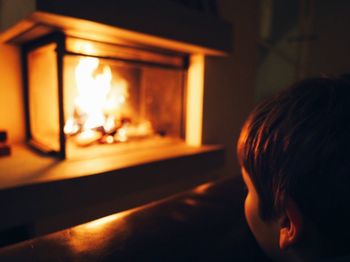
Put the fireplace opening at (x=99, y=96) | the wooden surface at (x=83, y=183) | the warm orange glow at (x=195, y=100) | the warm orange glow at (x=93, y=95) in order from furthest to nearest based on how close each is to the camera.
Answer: the warm orange glow at (x=195, y=100) < the warm orange glow at (x=93, y=95) < the fireplace opening at (x=99, y=96) < the wooden surface at (x=83, y=183)

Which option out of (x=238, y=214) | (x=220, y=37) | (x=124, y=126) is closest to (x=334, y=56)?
(x=220, y=37)

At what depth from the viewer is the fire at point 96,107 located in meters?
1.38

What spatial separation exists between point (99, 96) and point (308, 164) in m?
1.30

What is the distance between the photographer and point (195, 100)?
1.56 metres

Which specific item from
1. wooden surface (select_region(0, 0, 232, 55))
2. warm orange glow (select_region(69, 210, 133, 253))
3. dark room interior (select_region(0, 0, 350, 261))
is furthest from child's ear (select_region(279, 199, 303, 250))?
wooden surface (select_region(0, 0, 232, 55))

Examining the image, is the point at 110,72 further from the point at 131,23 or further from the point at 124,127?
the point at 131,23

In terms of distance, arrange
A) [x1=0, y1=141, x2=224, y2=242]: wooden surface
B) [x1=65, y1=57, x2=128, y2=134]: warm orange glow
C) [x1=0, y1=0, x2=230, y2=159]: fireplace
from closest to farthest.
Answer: [x1=0, y1=141, x2=224, y2=242]: wooden surface → [x1=0, y1=0, x2=230, y2=159]: fireplace → [x1=65, y1=57, x2=128, y2=134]: warm orange glow

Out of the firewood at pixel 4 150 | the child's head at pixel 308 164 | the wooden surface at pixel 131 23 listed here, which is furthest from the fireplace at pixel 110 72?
the child's head at pixel 308 164

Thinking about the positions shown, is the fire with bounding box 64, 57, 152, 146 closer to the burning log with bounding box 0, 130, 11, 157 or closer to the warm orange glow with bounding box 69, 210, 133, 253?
the burning log with bounding box 0, 130, 11, 157

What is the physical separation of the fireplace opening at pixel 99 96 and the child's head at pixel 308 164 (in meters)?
0.89

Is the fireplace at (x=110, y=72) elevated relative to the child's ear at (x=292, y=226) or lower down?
elevated

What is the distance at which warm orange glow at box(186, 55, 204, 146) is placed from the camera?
1538 millimetres

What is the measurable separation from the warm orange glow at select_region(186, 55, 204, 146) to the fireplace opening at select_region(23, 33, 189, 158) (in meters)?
0.04

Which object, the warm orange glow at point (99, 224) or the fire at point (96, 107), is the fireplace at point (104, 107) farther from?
the warm orange glow at point (99, 224)
